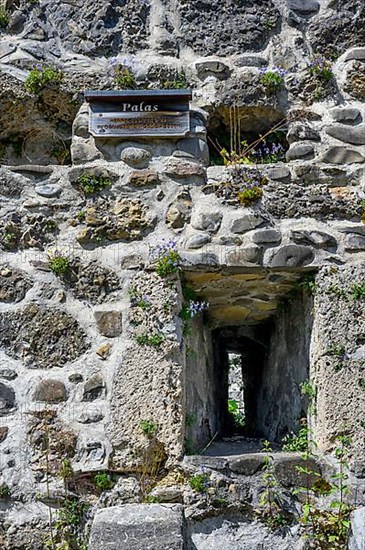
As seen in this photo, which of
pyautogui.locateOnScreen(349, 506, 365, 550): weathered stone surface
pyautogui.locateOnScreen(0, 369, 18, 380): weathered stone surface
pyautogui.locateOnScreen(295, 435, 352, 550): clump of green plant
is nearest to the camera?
pyautogui.locateOnScreen(349, 506, 365, 550): weathered stone surface

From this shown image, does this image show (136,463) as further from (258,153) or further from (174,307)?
(258,153)

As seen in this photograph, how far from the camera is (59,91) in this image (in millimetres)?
4613

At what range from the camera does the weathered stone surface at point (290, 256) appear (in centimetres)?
405

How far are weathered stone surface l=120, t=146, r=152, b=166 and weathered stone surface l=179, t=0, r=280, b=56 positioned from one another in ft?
2.92

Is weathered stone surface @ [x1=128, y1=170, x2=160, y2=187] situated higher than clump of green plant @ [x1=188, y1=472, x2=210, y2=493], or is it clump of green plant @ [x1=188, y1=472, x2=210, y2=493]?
weathered stone surface @ [x1=128, y1=170, x2=160, y2=187]

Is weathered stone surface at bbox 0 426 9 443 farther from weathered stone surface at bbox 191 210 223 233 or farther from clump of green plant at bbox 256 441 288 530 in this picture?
weathered stone surface at bbox 191 210 223 233

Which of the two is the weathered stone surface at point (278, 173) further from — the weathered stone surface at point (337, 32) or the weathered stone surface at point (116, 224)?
the weathered stone surface at point (337, 32)

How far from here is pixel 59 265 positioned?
4.13m

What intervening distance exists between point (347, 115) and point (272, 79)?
0.54 m

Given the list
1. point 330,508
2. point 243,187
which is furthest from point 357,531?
point 243,187

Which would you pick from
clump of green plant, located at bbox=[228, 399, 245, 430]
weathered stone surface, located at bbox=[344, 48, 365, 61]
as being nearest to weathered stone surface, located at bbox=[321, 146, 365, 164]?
weathered stone surface, located at bbox=[344, 48, 365, 61]

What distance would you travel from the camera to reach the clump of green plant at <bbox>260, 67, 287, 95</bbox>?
4574mm

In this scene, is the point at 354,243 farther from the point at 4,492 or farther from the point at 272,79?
Result: the point at 4,492

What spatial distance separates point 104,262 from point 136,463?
117cm
